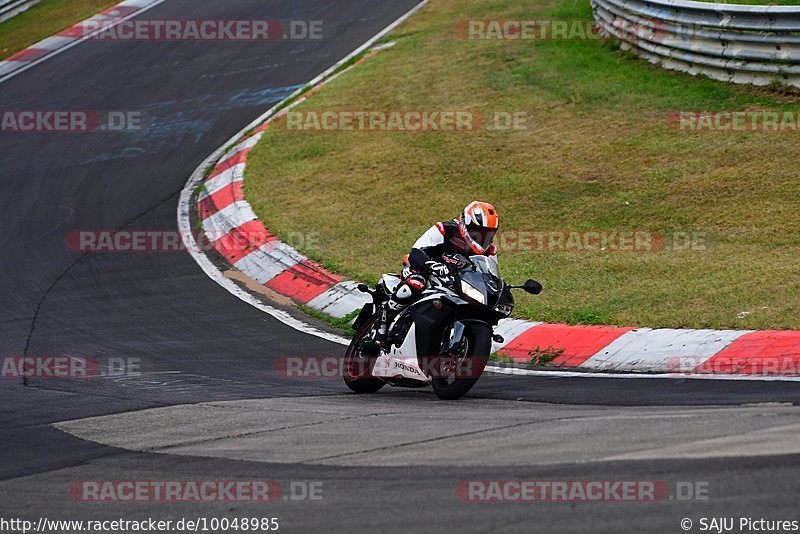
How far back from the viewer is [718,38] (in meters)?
16.2

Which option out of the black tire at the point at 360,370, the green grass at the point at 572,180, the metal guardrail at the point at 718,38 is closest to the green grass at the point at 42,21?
the green grass at the point at 572,180

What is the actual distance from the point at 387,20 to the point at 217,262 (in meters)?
12.2

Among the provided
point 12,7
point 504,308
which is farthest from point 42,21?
point 504,308

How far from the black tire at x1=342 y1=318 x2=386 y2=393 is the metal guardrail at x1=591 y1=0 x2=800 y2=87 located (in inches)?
335

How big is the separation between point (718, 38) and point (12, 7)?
19838mm

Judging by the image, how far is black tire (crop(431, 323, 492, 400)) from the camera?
8.22 meters

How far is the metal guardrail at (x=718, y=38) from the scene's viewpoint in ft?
49.4

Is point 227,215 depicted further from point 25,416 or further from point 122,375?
point 25,416

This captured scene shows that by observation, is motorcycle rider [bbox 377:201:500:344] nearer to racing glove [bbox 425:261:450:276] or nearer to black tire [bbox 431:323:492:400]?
racing glove [bbox 425:261:450:276]

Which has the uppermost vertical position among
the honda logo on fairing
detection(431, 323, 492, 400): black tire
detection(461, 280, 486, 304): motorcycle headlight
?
detection(461, 280, 486, 304): motorcycle headlight

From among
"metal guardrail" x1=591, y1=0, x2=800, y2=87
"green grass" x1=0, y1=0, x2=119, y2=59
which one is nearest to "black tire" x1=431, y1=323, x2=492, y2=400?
"metal guardrail" x1=591, y1=0, x2=800, y2=87

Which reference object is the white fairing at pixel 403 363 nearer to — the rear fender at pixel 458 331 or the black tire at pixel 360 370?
the black tire at pixel 360 370

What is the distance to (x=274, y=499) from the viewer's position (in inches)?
235

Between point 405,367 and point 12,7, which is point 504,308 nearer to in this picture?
point 405,367
